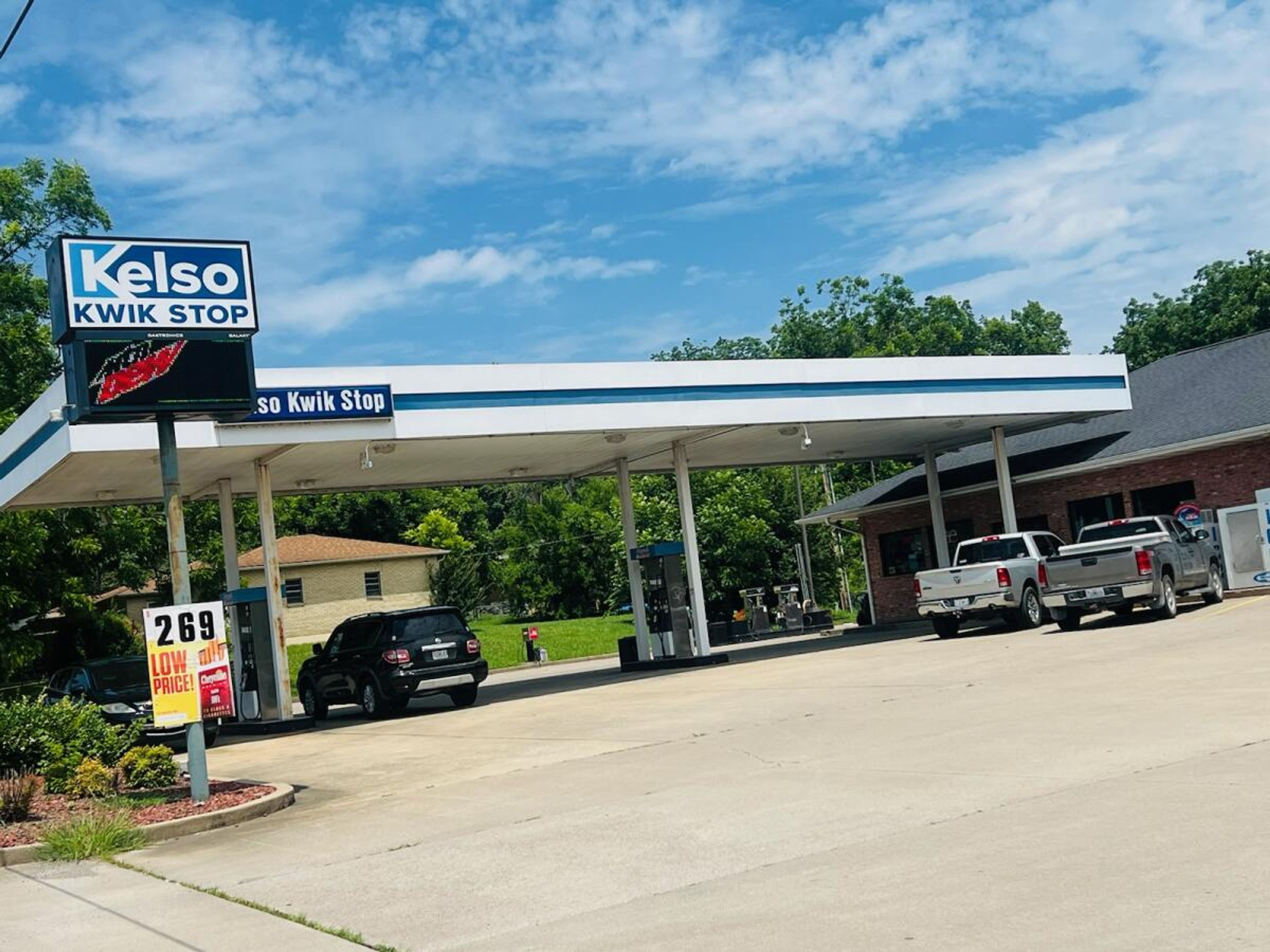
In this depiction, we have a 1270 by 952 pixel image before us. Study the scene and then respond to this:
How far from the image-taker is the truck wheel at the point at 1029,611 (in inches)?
1025

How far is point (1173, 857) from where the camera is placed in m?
6.86

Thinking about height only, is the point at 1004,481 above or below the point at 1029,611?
above

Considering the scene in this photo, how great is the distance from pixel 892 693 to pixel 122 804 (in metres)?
8.85

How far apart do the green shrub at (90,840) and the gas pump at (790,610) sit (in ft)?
115

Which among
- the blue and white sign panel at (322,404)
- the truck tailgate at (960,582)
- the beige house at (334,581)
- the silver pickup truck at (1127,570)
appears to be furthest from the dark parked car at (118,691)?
the beige house at (334,581)

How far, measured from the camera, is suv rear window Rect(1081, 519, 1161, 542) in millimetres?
24156

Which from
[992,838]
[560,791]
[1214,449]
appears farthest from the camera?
[1214,449]

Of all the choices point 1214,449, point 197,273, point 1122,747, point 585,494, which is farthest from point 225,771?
point 585,494

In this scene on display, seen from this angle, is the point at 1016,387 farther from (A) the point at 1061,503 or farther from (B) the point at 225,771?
(B) the point at 225,771

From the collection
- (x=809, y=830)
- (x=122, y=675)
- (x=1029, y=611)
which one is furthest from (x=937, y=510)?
(x=809, y=830)

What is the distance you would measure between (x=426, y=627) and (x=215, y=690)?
976 centimetres

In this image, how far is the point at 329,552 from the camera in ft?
180

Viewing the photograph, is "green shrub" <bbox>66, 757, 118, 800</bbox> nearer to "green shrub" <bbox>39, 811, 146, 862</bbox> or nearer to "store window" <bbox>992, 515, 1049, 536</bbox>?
"green shrub" <bbox>39, 811, 146, 862</bbox>

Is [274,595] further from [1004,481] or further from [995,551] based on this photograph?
[1004,481]
